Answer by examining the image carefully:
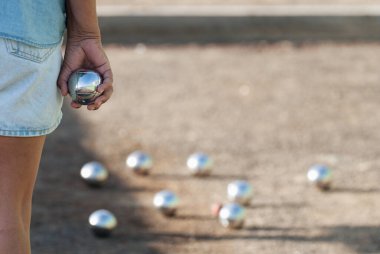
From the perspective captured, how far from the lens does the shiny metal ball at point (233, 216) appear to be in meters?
4.47

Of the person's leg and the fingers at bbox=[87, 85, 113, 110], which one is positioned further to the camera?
the fingers at bbox=[87, 85, 113, 110]

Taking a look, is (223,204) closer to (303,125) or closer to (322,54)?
(303,125)

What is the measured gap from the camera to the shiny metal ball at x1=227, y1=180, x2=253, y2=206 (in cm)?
480

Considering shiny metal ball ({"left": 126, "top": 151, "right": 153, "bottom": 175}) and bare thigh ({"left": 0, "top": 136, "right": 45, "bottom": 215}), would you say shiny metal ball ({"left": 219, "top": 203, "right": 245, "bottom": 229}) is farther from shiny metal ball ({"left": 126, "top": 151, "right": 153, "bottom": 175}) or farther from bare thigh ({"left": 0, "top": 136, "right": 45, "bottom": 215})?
bare thigh ({"left": 0, "top": 136, "right": 45, "bottom": 215})

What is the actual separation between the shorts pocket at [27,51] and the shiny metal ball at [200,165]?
9.23 ft

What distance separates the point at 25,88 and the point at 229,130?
3821 mm

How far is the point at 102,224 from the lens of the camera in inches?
171

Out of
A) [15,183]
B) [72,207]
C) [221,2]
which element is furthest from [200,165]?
[221,2]

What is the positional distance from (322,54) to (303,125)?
1923 millimetres

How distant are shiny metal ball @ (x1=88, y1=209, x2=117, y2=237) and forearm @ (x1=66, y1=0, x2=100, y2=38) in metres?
1.77

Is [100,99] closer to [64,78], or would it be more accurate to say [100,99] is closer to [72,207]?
[64,78]

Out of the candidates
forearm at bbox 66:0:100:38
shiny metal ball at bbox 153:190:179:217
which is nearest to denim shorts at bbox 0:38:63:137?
forearm at bbox 66:0:100:38

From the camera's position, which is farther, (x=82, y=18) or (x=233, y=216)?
(x=233, y=216)

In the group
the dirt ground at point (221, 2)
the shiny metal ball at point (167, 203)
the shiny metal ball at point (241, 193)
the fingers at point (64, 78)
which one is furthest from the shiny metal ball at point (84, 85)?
the dirt ground at point (221, 2)
